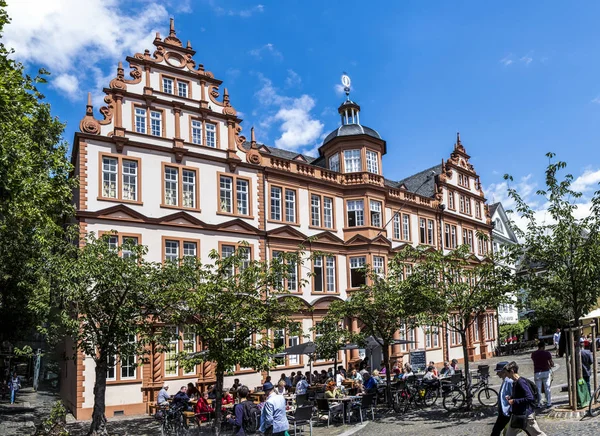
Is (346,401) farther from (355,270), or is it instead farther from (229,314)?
(355,270)

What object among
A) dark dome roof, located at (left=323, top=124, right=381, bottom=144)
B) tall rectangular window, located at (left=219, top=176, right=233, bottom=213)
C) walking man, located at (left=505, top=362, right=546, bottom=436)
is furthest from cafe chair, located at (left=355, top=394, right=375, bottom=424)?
dark dome roof, located at (left=323, top=124, right=381, bottom=144)

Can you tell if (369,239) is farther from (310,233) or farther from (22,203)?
(22,203)

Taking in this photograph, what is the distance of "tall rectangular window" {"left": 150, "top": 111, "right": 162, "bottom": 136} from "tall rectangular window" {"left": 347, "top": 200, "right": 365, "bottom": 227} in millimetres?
12711

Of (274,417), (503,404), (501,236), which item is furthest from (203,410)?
(501,236)

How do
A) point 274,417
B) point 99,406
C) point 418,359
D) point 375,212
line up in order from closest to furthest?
1. point 274,417
2. point 99,406
3. point 375,212
4. point 418,359

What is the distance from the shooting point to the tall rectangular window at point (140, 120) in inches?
983

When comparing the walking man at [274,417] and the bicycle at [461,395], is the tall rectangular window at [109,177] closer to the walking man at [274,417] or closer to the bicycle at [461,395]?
the bicycle at [461,395]

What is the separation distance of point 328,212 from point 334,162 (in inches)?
154

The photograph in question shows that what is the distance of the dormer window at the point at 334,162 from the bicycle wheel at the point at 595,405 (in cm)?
2188

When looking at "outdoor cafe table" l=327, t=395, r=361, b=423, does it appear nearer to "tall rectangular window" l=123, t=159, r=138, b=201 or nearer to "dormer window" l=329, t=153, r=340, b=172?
"tall rectangular window" l=123, t=159, r=138, b=201

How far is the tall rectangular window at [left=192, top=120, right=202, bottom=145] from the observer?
26812 mm

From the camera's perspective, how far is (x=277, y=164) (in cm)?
Answer: 3042

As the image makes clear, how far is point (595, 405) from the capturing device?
566 inches

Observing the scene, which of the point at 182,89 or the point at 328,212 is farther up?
the point at 182,89
